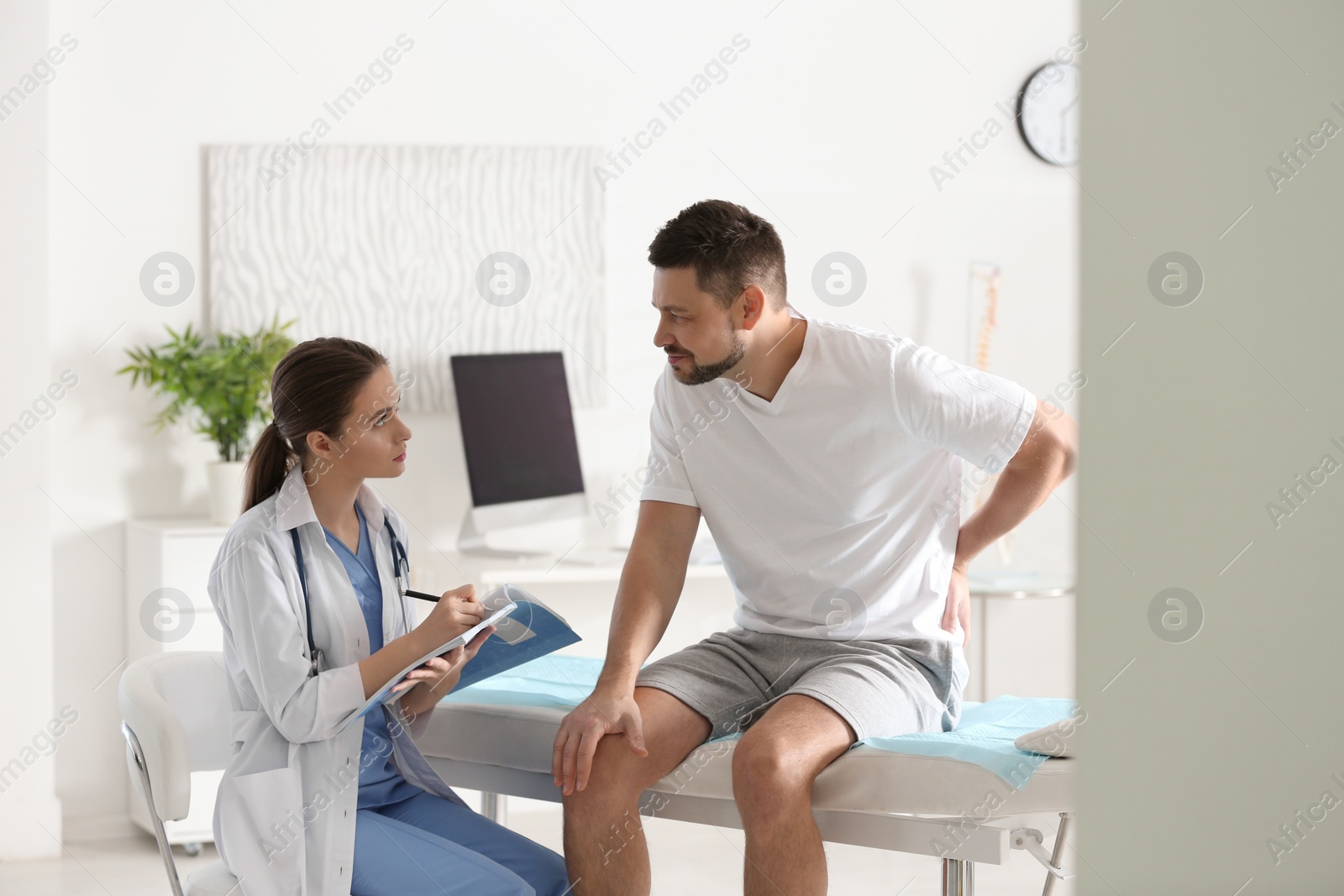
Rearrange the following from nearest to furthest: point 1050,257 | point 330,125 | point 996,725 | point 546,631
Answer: point 546,631 → point 996,725 → point 330,125 → point 1050,257

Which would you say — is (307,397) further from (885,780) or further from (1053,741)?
(1053,741)

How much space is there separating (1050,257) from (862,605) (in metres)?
2.64

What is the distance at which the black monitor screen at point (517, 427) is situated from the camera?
3424 millimetres

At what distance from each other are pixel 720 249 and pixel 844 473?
15.8 inches

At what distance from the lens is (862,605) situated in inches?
75.5

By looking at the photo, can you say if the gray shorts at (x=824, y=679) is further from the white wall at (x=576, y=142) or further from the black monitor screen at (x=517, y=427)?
the black monitor screen at (x=517, y=427)

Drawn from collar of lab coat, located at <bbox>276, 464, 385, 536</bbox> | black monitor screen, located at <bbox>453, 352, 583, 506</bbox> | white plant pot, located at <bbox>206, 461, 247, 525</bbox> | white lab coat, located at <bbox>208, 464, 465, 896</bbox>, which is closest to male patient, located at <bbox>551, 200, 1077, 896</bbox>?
white lab coat, located at <bbox>208, 464, 465, 896</bbox>

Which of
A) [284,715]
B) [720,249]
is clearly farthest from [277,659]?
[720,249]

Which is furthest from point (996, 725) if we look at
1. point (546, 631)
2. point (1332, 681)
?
point (1332, 681)

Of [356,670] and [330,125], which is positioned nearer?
[356,670]

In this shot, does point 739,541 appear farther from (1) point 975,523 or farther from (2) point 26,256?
(2) point 26,256

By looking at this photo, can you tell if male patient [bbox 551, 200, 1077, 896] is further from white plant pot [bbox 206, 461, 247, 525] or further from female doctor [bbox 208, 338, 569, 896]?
white plant pot [bbox 206, 461, 247, 525]

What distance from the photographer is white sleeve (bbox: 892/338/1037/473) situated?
1.86 meters

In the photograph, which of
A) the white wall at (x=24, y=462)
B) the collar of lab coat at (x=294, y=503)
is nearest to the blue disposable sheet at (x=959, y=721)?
the collar of lab coat at (x=294, y=503)
